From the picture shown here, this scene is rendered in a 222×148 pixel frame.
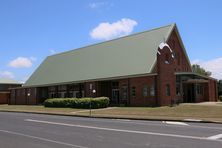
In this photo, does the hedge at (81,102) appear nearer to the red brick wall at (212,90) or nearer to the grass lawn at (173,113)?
the grass lawn at (173,113)

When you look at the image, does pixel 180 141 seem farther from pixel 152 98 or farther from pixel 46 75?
pixel 46 75

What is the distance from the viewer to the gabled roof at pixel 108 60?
42431 millimetres

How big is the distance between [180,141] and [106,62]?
119ft

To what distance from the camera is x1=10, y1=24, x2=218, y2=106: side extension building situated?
131ft

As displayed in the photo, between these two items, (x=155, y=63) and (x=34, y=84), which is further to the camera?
(x=34, y=84)

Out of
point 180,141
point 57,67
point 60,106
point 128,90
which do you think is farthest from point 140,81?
point 180,141

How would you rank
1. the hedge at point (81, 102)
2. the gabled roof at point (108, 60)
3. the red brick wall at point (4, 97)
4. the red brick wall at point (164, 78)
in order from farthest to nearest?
the red brick wall at point (4, 97) < the gabled roof at point (108, 60) < the hedge at point (81, 102) < the red brick wall at point (164, 78)

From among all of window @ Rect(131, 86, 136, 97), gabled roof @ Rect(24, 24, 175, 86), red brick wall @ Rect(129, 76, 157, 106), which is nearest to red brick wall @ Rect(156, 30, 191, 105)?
red brick wall @ Rect(129, 76, 157, 106)

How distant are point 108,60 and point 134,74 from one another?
8.98m

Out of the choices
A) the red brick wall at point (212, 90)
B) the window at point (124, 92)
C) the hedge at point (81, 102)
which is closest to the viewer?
the hedge at point (81, 102)

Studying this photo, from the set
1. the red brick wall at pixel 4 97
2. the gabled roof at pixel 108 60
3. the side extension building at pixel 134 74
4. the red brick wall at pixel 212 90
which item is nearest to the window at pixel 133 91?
the side extension building at pixel 134 74

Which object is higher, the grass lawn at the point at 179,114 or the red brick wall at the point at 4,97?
the red brick wall at the point at 4,97

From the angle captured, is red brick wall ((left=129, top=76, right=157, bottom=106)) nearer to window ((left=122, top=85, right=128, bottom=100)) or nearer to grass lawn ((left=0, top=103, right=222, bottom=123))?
window ((left=122, top=85, right=128, bottom=100))

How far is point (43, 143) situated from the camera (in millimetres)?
12492
